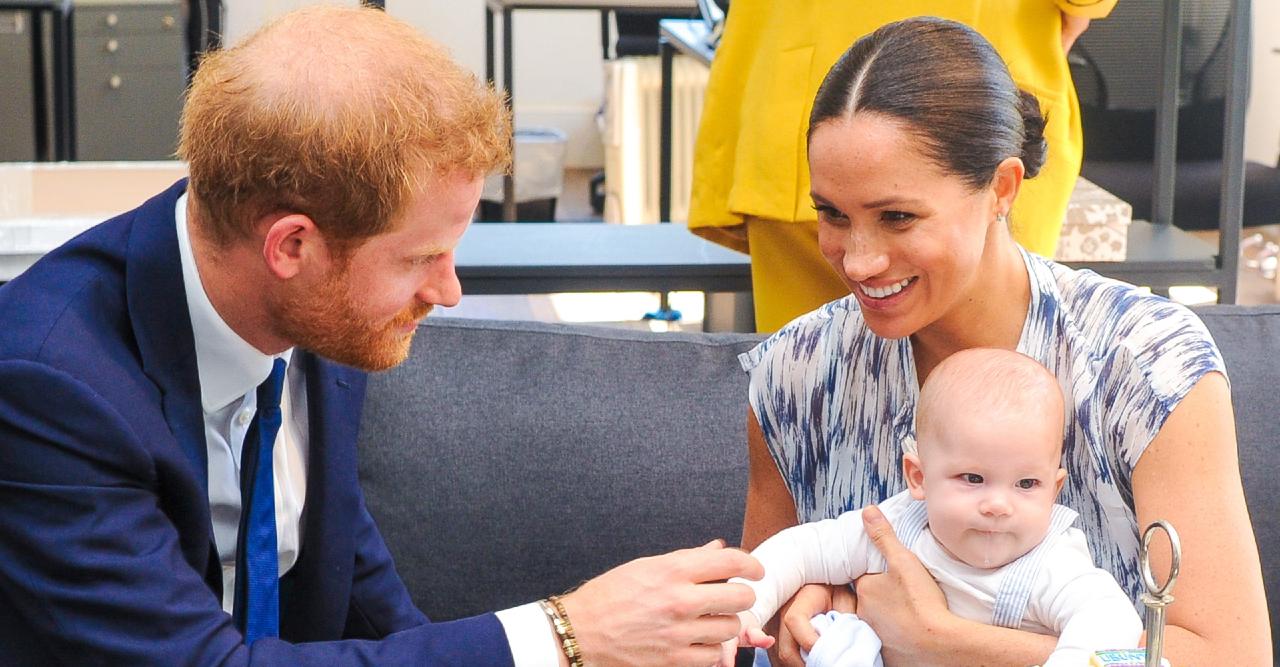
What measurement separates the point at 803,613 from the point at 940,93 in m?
0.62

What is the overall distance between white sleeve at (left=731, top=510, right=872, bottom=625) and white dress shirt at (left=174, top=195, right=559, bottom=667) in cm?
30

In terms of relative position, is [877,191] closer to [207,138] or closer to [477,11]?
[207,138]

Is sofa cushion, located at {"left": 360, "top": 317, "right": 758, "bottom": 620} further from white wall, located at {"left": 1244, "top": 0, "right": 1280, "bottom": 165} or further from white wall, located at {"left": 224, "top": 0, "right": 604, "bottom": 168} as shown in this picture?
white wall, located at {"left": 224, "top": 0, "right": 604, "bottom": 168}

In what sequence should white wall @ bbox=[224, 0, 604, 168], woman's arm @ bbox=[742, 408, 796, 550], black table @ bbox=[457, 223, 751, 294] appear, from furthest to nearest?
white wall @ bbox=[224, 0, 604, 168] → black table @ bbox=[457, 223, 751, 294] → woman's arm @ bbox=[742, 408, 796, 550]

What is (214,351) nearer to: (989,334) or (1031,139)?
(989,334)

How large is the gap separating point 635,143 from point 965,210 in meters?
4.96

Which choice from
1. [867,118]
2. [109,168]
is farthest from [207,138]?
[109,168]

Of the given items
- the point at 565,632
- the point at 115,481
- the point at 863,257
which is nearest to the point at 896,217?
the point at 863,257

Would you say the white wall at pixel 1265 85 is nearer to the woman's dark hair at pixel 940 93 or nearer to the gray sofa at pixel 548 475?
the gray sofa at pixel 548 475

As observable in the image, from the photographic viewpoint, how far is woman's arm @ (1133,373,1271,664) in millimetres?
1600

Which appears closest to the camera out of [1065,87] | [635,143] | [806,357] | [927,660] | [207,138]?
[207,138]

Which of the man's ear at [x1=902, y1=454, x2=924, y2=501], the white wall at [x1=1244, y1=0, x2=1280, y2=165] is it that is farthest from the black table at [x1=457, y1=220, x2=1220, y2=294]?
the white wall at [x1=1244, y1=0, x2=1280, y2=165]

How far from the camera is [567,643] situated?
5.11 feet

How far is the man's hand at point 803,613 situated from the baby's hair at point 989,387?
0.24 metres
